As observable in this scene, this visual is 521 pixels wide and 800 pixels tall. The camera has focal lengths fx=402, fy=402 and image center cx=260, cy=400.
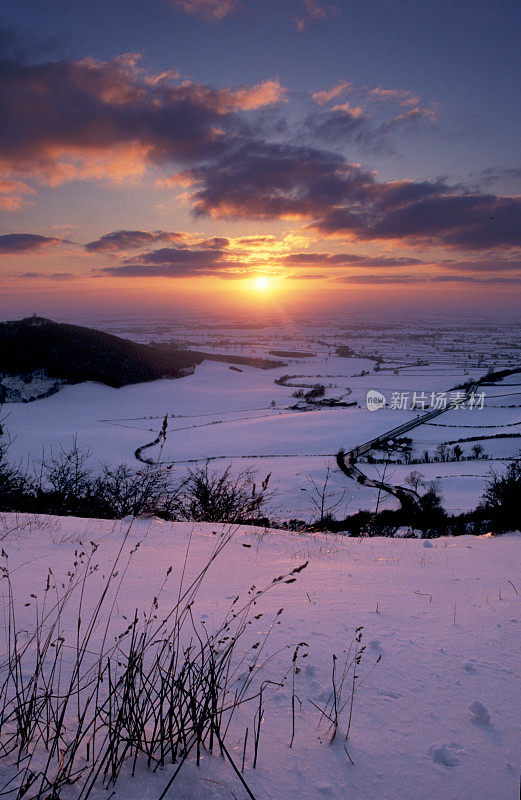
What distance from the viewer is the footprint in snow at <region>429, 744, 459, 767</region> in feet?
5.56

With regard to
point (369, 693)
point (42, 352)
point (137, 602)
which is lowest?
point (137, 602)

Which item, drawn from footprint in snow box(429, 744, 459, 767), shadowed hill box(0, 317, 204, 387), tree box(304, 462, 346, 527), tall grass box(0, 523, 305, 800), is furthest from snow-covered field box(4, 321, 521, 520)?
footprint in snow box(429, 744, 459, 767)

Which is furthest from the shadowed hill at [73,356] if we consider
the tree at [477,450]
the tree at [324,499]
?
the tree at [477,450]

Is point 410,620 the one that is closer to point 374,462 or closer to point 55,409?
point 374,462

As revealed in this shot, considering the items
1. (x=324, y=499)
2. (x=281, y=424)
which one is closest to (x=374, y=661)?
(x=324, y=499)

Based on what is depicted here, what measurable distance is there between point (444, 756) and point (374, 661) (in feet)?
2.83

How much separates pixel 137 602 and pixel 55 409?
6282 cm

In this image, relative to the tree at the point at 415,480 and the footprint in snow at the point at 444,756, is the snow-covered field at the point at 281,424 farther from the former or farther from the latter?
the footprint in snow at the point at 444,756

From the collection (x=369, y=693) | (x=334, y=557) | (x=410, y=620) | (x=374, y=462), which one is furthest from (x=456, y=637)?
(x=374, y=462)

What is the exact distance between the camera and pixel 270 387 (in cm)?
8094

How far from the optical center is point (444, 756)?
1717mm

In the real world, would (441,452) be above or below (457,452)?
below

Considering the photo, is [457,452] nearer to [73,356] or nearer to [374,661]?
[374,661]

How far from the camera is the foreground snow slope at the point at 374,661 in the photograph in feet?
5.21
